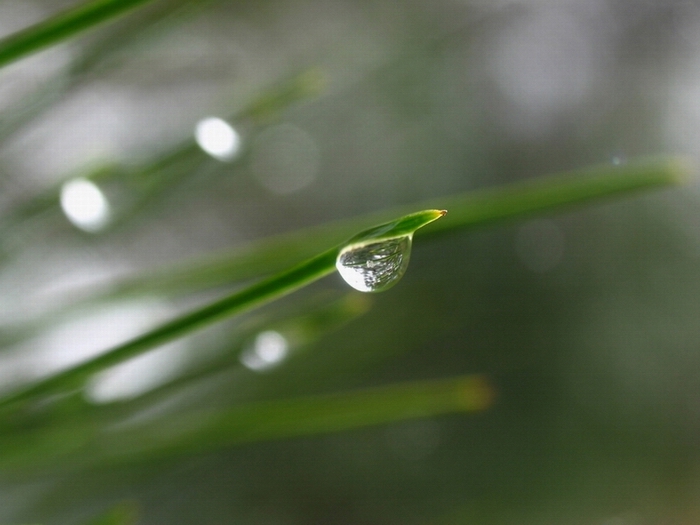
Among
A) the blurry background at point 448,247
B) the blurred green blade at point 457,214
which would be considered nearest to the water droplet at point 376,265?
the blurred green blade at point 457,214

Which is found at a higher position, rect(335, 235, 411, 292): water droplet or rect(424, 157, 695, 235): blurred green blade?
rect(424, 157, 695, 235): blurred green blade

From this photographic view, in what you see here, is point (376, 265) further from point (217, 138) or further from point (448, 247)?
point (448, 247)

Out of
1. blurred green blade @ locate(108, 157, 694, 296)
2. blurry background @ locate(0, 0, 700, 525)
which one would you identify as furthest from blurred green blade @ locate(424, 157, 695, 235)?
blurry background @ locate(0, 0, 700, 525)

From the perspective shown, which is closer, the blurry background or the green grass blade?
the green grass blade

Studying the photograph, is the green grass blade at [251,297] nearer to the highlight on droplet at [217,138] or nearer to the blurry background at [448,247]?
the highlight on droplet at [217,138]

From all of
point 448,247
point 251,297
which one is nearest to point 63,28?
point 251,297

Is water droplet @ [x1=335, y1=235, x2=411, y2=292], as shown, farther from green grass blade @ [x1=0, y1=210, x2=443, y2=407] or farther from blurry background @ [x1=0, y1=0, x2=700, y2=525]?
blurry background @ [x1=0, y1=0, x2=700, y2=525]
